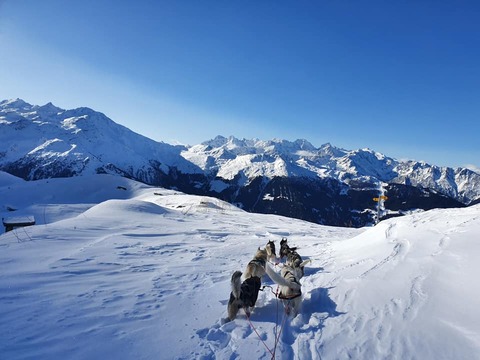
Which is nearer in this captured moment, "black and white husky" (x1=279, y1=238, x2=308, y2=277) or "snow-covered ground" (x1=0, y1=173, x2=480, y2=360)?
"snow-covered ground" (x1=0, y1=173, x2=480, y2=360)

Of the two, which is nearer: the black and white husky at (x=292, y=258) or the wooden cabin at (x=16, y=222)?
the black and white husky at (x=292, y=258)

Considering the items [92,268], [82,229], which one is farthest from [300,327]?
[82,229]

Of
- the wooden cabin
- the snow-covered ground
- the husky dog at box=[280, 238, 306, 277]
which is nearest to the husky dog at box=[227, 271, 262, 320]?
the snow-covered ground

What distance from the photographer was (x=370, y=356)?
420 centimetres

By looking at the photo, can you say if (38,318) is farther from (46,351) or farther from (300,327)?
(300,327)

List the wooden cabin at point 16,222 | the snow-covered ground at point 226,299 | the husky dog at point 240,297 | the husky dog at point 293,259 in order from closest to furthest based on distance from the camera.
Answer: the snow-covered ground at point 226,299 < the husky dog at point 240,297 < the husky dog at point 293,259 < the wooden cabin at point 16,222

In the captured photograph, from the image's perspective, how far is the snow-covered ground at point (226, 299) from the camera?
169 inches

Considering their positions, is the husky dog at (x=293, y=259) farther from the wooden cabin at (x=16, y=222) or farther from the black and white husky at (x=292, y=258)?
the wooden cabin at (x=16, y=222)

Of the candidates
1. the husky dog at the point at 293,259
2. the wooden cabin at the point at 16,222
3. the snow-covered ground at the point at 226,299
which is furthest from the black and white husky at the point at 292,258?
the wooden cabin at the point at 16,222

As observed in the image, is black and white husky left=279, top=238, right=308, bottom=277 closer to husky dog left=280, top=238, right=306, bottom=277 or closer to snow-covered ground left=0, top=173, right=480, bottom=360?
husky dog left=280, top=238, right=306, bottom=277

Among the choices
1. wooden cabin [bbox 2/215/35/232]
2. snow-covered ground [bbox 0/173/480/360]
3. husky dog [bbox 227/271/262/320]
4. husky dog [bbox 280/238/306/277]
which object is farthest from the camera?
wooden cabin [bbox 2/215/35/232]

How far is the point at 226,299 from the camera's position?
20.4ft

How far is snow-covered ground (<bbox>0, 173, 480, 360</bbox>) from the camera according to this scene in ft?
14.1

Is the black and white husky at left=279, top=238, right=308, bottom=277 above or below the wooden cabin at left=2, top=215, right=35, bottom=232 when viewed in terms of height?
above
